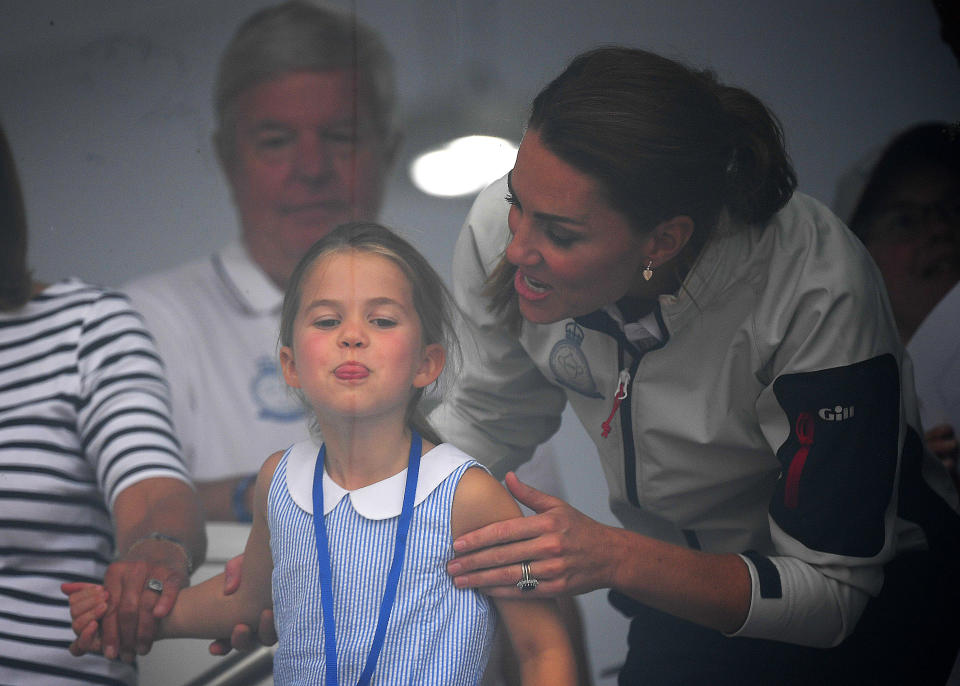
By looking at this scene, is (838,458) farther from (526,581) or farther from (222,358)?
(222,358)

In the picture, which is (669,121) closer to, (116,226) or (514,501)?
(514,501)

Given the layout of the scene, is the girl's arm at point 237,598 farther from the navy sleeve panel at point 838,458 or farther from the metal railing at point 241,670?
the navy sleeve panel at point 838,458

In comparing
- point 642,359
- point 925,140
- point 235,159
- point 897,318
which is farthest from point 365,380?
point 925,140

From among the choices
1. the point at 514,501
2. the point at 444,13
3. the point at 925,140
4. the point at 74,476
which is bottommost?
the point at 514,501

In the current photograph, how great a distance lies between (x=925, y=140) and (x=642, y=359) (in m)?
0.59

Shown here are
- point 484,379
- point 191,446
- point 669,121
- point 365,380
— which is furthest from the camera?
point 191,446

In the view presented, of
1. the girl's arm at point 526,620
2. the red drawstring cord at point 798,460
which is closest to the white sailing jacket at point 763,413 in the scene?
the red drawstring cord at point 798,460

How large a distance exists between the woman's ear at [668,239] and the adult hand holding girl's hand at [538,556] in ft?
1.30

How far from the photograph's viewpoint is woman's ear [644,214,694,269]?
3.98ft

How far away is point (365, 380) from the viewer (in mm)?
1294

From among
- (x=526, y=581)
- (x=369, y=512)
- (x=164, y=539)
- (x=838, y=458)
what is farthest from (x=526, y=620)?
(x=164, y=539)

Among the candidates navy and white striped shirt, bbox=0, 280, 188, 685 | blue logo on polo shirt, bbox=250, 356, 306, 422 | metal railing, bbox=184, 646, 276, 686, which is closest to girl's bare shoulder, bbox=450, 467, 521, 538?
blue logo on polo shirt, bbox=250, 356, 306, 422

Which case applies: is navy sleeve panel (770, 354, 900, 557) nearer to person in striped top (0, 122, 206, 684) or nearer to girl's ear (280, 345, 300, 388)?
girl's ear (280, 345, 300, 388)

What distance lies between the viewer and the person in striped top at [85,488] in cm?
146
